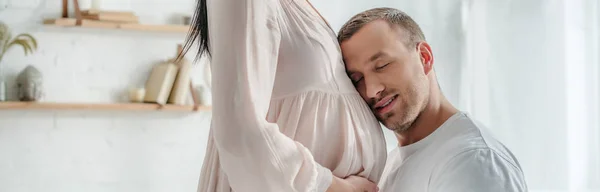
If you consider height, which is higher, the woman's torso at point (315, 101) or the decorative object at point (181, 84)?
the woman's torso at point (315, 101)

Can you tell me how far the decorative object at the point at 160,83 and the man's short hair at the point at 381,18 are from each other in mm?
2274

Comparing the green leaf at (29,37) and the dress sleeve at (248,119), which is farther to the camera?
the green leaf at (29,37)

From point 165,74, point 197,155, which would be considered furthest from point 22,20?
point 197,155

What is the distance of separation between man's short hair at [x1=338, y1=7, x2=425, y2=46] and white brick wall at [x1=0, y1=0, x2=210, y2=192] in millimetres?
2391

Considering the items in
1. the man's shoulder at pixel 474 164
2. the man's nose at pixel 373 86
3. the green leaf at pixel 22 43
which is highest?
the man's nose at pixel 373 86

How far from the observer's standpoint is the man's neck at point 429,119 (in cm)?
160

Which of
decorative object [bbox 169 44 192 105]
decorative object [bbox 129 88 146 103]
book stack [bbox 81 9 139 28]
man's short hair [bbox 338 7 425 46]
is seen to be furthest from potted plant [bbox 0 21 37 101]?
man's short hair [bbox 338 7 425 46]

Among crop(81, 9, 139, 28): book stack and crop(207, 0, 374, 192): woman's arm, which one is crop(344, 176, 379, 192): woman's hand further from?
crop(81, 9, 139, 28): book stack

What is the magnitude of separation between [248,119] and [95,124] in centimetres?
267

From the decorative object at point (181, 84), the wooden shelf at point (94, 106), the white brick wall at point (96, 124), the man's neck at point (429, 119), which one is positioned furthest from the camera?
the decorative object at point (181, 84)

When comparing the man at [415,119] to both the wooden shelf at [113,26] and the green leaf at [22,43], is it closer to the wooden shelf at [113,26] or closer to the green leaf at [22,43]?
the wooden shelf at [113,26]

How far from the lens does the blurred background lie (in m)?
3.70

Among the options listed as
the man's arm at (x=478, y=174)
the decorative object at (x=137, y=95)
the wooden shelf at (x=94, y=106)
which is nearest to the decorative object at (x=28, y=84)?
the wooden shelf at (x=94, y=106)

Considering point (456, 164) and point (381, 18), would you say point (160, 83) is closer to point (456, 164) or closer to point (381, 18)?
point (381, 18)
